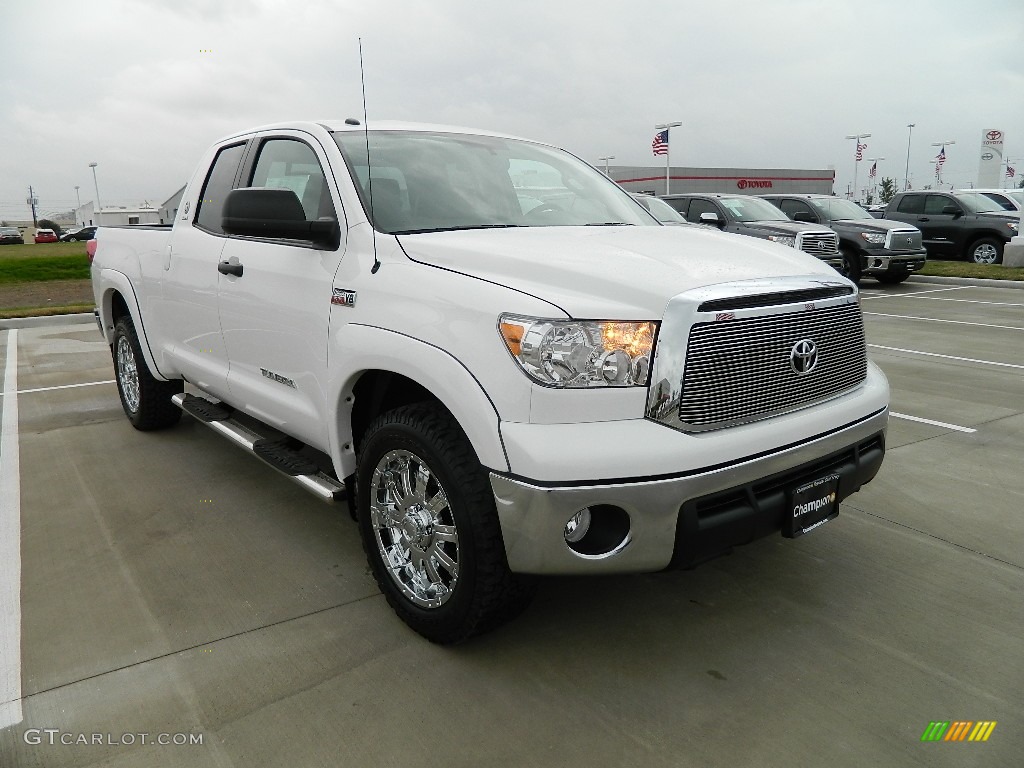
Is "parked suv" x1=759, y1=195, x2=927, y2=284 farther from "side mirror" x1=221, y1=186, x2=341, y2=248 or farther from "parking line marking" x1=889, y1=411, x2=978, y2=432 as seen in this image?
"side mirror" x1=221, y1=186, x2=341, y2=248

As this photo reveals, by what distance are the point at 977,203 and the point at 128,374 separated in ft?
62.2

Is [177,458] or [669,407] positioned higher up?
[669,407]

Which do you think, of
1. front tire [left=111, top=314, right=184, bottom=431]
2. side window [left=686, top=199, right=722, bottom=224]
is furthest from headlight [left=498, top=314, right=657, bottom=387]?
side window [left=686, top=199, right=722, bottom=224]

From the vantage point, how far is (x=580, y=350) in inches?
91.8

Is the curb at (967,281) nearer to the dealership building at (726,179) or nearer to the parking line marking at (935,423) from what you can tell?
the parking line marking at (935,423)

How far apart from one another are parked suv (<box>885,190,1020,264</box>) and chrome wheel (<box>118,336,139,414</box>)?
17304 millimetres

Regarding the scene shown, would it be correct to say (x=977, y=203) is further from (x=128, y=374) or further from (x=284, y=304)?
(x=284, y=304)

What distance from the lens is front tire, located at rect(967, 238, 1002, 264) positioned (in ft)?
56.9

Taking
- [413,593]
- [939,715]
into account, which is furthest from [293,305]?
[939,715]

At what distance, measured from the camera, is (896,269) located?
14.4 meters

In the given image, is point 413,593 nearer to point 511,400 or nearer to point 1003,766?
point 511,400

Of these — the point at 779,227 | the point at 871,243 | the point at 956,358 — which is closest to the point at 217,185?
the point at 956,358

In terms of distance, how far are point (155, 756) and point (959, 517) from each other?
3.62 meters

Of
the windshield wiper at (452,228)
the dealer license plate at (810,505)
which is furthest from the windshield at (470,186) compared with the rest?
the dealer license plate at (810,505)
